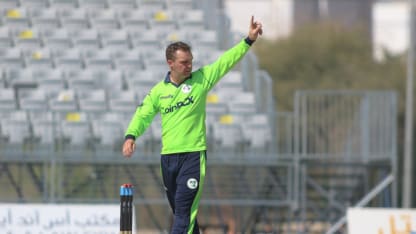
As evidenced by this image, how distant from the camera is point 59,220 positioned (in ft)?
45.6

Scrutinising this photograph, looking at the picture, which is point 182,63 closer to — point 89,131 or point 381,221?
point 381,221

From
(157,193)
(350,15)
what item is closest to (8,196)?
(157,193)

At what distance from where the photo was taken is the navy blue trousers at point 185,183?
9.28 m

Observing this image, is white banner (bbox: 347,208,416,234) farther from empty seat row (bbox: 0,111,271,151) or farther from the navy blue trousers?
empty seat row (bbox: 0,111,271,151)

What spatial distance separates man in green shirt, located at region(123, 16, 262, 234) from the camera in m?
9.30

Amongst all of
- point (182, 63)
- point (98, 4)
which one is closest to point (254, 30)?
point (182, 63)

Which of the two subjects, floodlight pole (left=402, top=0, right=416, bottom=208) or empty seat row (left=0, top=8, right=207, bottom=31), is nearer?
empty seat row (left=0, top=8, right=207, bottom=31)

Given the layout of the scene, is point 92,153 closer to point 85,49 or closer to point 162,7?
point 85,49

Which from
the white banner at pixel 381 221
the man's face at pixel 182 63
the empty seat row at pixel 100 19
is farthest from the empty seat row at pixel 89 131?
the man's face at pixel 182 63

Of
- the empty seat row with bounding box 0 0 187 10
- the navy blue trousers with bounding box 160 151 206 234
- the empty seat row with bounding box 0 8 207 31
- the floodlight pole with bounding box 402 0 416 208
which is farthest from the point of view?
the floodlight pole with bounding box 402 0 416 208

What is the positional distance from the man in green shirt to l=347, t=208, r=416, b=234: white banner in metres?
4.27

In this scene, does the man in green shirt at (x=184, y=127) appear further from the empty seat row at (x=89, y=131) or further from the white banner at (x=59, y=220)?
the empty seat row at (x=89, y=131)

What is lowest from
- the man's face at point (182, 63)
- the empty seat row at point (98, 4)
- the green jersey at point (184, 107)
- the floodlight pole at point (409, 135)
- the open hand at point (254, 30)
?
the floodlight pole at point (409, 135)

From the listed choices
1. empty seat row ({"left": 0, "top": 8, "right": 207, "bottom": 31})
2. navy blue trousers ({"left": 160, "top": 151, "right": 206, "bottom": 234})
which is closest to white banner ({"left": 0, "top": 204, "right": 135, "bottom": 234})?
navy blue trousers ({"left": 160, "top": 151, "right": 206, "bottom": 234})
